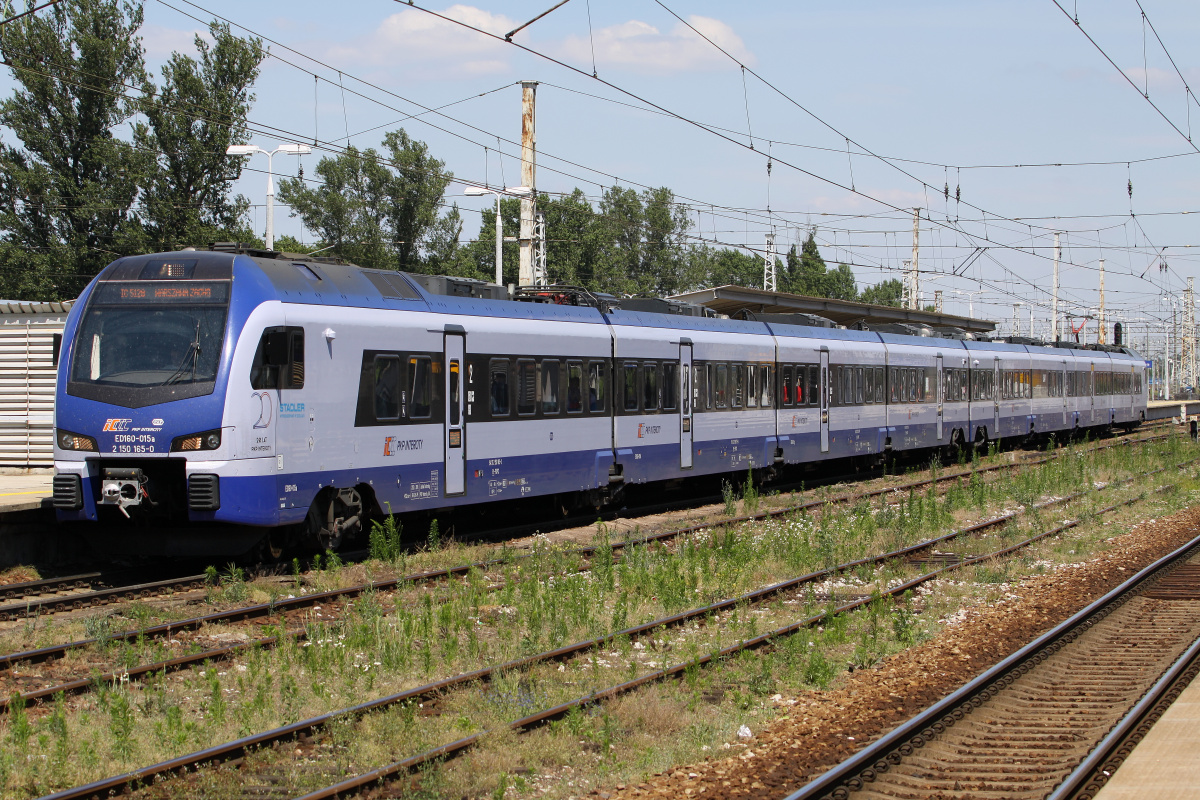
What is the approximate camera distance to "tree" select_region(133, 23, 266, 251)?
4625 centimetres

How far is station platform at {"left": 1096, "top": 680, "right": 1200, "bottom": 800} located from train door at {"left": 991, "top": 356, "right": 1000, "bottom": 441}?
26788 mm

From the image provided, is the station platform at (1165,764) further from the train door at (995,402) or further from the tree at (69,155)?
the tree at (69,155)

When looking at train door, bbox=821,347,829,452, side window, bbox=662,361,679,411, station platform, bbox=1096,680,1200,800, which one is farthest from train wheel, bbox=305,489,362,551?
train door, bbox=821,347,829,452

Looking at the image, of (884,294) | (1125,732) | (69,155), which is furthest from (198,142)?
(884,294)

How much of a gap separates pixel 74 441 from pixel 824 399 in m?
16.4

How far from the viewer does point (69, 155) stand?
45.4 meters

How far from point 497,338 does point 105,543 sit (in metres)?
5.55

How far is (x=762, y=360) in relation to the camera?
22.5 m

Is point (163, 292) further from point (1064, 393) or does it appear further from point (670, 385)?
point (1064, 393)

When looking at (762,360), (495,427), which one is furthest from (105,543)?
(762,360)

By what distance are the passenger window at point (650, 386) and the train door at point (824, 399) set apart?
689 centimetres

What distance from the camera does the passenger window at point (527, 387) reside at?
16.0m

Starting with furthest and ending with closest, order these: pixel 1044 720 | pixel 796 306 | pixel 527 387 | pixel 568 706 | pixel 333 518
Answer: pixel 796 306, pixel 527 387, pixel 333 518, pixel 1044 720, pixel 568 706

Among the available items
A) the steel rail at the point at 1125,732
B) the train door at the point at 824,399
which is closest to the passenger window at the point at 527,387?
the steel rail at the point at 1125,732
